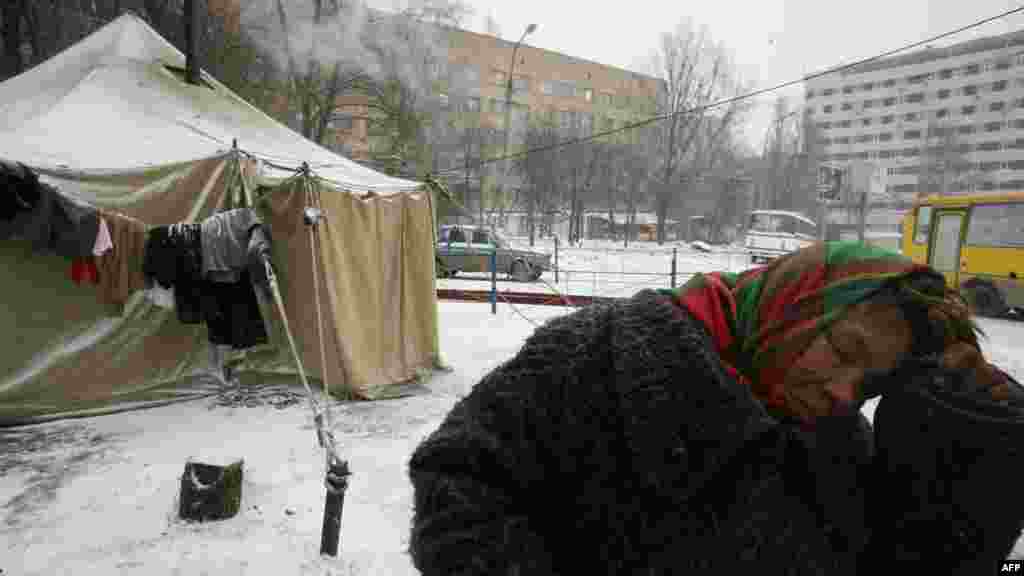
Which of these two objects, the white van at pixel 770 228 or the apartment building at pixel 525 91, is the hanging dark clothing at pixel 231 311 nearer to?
the apartment building at pixel 525 91

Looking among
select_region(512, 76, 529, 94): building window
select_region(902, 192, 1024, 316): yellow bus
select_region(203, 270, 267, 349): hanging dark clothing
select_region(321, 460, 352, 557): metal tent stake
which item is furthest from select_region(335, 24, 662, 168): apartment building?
select_region(321, 460, 352, 557): metal tent stake

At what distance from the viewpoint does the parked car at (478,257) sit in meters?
16.9

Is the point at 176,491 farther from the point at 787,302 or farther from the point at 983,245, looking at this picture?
the point at 983,245

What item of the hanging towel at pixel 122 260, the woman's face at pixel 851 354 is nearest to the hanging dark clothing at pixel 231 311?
the hanging towel at pixel 122 260

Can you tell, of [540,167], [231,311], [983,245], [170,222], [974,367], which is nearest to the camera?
[974,367]

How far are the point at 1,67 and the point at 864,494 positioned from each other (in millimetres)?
15847

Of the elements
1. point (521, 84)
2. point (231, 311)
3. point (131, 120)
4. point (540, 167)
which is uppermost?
point (521, 84)

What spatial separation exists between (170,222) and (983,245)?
50.9 feet

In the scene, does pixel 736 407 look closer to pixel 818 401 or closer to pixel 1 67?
pixel 818 401

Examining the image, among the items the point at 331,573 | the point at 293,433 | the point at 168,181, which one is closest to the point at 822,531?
the point at 331,573

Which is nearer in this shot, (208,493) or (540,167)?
(208,493)

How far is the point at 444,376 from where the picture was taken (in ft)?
22.9

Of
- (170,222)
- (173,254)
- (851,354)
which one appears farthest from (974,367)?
(170,222)

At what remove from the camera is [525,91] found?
161ft
